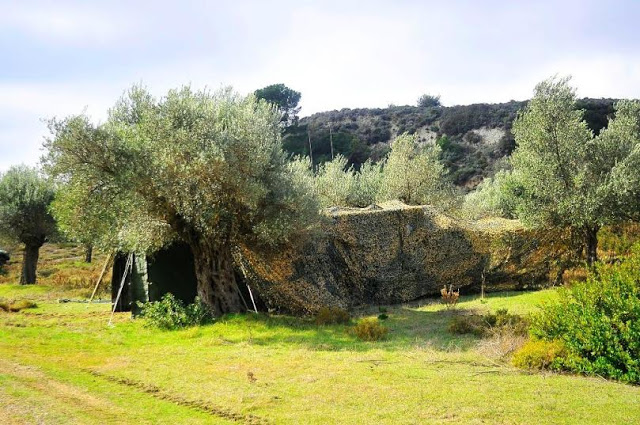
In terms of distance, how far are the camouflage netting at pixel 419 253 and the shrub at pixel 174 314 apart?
21.0ft

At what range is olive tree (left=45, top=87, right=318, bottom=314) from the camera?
59.2 feet

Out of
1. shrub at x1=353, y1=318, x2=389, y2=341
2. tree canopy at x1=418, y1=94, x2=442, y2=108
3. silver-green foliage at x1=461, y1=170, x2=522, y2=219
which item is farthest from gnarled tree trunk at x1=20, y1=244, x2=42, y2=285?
tree canopy at x1=418, y1=94, x2=442, y2=108

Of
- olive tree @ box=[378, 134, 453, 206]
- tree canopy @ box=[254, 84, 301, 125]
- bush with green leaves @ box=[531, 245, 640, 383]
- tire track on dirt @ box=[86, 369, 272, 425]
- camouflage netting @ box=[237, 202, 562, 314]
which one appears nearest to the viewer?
tire track on dirt @ box=[86, 369, 272, 425]

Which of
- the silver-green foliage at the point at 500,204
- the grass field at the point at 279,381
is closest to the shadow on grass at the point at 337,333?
the grass field at the point at 279,381

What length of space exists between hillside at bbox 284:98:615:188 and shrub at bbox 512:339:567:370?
217 feet

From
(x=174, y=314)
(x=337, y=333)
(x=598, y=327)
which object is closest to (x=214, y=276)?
(x=174, y=314)

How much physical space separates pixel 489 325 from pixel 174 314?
35.0 feet

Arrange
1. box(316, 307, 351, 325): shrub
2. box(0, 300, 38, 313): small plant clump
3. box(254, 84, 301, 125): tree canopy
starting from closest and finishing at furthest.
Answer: box(316, 307, 351, 325): shrub < box(0, 300, 38, 313): small plant clump < box(254, 84, 301, 125): tree canopy

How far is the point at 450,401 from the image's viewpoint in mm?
9711

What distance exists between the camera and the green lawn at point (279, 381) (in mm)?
9188

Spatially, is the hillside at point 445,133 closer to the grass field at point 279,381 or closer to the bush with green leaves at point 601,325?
the grass field at point 279,381

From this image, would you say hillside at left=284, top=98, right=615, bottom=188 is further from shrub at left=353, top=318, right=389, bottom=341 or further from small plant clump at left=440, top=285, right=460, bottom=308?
shrub at left=353, top=318, right=389, bottom=341

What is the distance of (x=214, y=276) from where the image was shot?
67.4 feet

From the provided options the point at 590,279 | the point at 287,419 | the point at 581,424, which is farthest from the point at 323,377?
the point at 590,279
